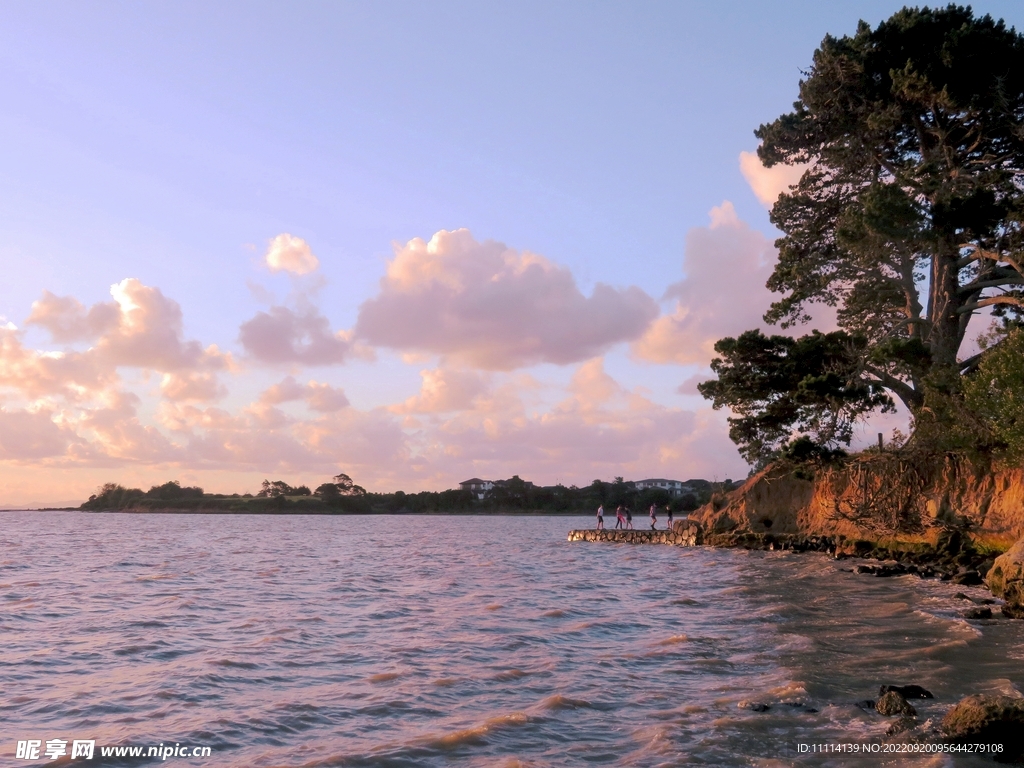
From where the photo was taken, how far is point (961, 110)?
24656mm

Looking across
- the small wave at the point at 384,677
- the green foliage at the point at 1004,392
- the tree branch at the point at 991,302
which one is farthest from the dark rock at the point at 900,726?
the tree branch at the point at 991,302

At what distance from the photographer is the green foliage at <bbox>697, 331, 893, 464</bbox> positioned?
26.5 m

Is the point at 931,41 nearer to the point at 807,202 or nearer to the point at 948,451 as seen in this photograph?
the point at 807,202

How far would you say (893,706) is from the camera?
28.1 feet

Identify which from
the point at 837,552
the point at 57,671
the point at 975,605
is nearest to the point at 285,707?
the point at 57,671

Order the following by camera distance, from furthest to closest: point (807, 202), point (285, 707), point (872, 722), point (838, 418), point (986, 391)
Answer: point (807, 202), point (838, 418), point (986, 391), point (285, 707), point (872, 722)

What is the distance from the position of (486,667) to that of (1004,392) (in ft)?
49.7

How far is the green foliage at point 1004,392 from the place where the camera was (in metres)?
19.2

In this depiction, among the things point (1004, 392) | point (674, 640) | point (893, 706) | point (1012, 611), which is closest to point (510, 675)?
point (674, 640)

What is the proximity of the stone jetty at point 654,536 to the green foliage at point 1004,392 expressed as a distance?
71.0 ft

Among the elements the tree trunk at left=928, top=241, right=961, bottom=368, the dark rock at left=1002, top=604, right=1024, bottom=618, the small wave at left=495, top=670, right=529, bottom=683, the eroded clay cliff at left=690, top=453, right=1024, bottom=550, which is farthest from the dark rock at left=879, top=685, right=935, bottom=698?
the tree trunk at left=928, top=241, right=961, bottom=368

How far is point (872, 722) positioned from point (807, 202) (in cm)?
2444

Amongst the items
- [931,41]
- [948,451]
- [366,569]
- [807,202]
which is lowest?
[366,569]

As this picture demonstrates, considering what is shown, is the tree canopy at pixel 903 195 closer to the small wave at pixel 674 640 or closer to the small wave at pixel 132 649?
the small wave at pixel 674 640
